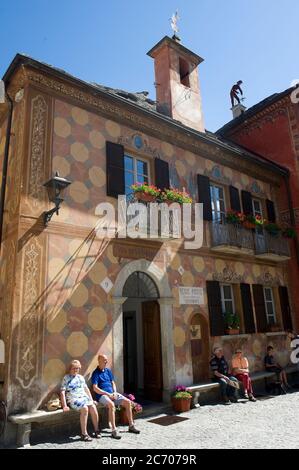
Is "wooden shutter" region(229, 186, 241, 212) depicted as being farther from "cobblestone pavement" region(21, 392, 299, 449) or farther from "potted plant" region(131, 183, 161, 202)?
"cobblestone pavement" region(21, 392, 299, 449)

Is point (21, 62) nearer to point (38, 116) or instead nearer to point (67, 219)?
point (38, 116)

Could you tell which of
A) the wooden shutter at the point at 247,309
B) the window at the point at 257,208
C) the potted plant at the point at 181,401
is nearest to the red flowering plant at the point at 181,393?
the potted plant at the point at 181,401

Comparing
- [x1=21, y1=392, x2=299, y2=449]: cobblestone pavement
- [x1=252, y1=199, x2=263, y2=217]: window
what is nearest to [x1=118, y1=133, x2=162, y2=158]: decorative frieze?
[x1=252, y1=199, x2=263, y2=217]: window

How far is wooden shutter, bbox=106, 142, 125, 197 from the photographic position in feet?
30.2

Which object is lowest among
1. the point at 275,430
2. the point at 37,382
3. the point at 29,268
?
the point at 275,430

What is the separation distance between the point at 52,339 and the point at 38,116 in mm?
4947

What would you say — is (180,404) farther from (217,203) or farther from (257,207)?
(257,207)

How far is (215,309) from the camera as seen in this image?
34.9 feet

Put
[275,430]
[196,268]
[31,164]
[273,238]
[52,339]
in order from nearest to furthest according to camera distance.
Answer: [275,430], [52,339], [31,164], [196,268], [273,238]

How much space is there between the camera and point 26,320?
7.03 meters

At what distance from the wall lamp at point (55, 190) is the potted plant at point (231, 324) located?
20.1 feet

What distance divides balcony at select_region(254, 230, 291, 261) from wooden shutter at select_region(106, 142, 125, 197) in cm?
540

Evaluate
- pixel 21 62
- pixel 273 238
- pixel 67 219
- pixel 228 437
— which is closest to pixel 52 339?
pixel 67 219

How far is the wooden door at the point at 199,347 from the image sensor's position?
32.9ft
